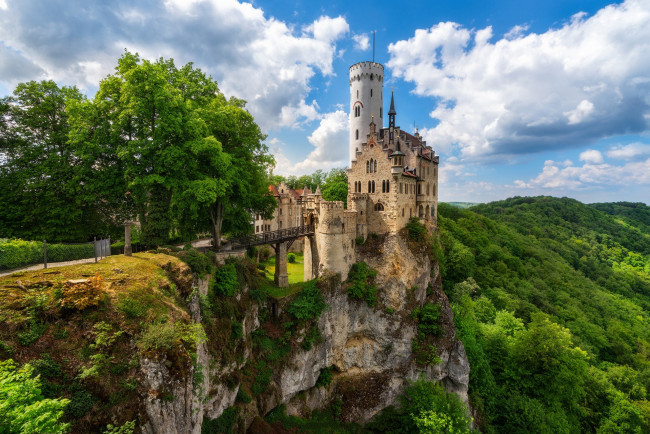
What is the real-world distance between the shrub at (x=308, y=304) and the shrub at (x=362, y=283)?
12.4 ft

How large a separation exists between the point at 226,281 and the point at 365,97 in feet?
93.7

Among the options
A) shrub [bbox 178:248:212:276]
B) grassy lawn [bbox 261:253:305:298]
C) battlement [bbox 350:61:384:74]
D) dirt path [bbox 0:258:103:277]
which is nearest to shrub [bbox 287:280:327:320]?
grassy lawn [bbox 261:253:305:298]

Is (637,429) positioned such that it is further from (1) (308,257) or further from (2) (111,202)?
(2) (111,202)

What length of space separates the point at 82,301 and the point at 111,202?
1284cm

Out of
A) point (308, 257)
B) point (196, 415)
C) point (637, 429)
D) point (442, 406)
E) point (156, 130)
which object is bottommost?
point (637, 429)

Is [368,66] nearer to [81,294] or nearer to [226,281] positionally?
[226,281]

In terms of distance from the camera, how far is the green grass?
32031mm

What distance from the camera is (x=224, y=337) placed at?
62.5 ft

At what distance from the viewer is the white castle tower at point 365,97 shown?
36.9 meters

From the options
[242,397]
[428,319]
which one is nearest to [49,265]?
[242,397]

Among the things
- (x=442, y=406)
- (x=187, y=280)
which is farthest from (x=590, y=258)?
(x=187, y=280)

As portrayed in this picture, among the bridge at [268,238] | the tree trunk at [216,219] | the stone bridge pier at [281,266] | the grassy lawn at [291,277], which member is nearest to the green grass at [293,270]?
the grassy lawn at [291,277]

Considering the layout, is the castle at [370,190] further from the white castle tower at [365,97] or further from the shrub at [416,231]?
the shrub at [416,231]

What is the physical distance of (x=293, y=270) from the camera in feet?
120
